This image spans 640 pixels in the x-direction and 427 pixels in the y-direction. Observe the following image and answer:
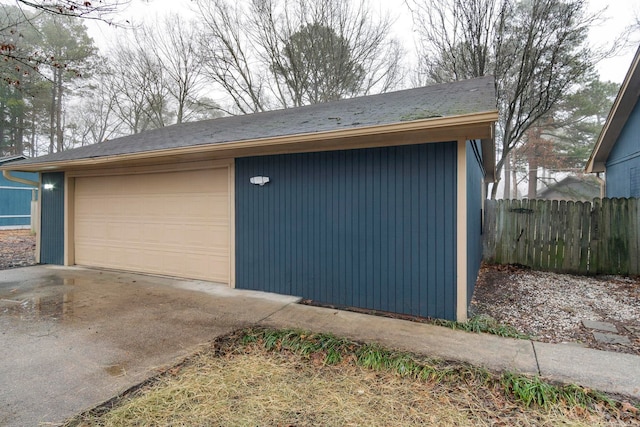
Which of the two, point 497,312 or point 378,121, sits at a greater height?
point 378,121

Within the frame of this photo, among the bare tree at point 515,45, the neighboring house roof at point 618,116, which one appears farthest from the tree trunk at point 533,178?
the bare tree at point 515,45

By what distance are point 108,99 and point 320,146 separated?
611 inches

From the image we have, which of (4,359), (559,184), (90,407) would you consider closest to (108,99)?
(4,359)

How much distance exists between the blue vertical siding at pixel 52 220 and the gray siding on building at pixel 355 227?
4625 millimetres

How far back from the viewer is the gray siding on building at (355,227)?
12.3ft

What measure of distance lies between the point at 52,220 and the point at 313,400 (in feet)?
25.0

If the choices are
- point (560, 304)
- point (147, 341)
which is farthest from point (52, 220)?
point (560, 304)

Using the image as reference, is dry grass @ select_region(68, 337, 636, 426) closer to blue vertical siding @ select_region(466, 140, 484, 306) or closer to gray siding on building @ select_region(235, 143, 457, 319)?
gray siding on building @ select_region(235, 143, 457, 319)

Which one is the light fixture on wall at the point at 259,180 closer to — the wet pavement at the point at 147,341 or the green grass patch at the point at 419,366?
the wet pavement at the point at 147,341

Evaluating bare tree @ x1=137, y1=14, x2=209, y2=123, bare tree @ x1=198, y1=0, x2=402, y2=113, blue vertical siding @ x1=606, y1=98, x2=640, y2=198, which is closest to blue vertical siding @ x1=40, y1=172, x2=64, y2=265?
bare tree @ x1=198, y1=0, x2=402, y2=113

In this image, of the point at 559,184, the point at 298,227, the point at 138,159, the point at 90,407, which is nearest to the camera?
the point at 90,407

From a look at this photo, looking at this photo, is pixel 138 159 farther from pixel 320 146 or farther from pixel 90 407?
pixel 90 407

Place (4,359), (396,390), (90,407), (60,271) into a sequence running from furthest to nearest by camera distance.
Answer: (60,271)
(4,359)
(396,390)
(90,407)

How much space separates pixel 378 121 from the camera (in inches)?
149
